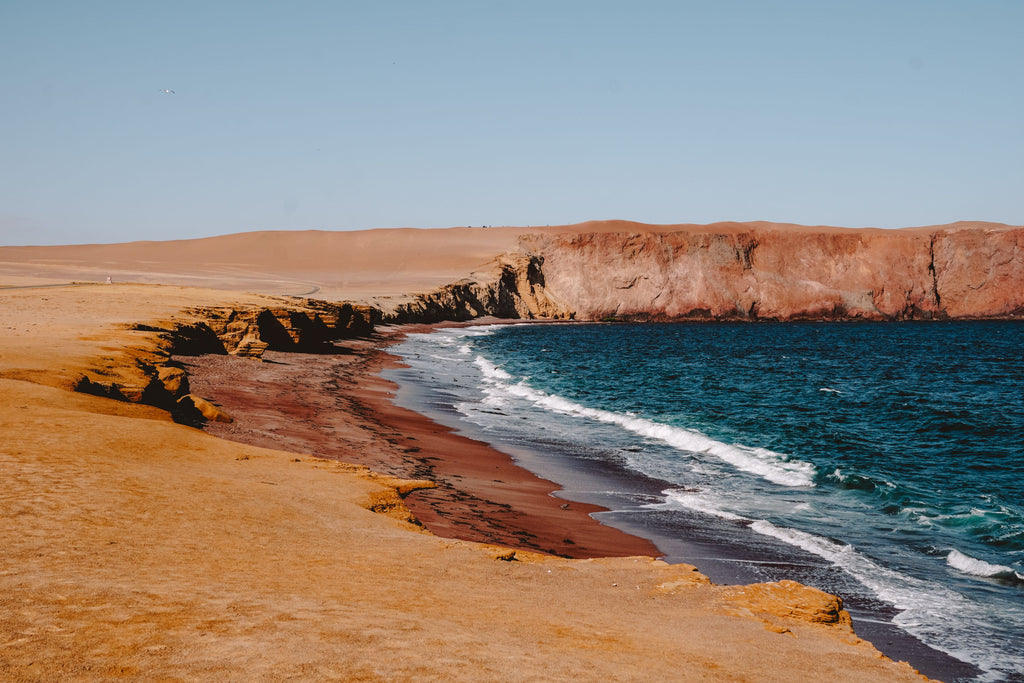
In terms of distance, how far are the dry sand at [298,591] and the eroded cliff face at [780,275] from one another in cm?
10953

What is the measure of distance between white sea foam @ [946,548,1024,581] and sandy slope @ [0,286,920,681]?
490 cm

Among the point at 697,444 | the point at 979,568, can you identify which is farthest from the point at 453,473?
the point at 979,568

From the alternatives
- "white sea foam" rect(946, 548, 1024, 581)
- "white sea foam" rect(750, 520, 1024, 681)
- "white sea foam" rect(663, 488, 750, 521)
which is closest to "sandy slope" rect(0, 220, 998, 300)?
"white sea foam" rect(663, 488, 750, 521)

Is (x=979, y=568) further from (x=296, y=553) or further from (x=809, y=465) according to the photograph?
(x=296, y=553)

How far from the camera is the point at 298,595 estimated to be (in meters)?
6.74

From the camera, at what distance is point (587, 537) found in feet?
43.4

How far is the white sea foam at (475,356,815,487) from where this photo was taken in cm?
1919

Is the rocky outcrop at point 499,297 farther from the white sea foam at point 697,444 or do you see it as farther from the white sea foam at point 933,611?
the white sea foam at point 933,611

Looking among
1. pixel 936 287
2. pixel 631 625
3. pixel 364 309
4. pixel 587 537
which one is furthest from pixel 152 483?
pixel 936 287

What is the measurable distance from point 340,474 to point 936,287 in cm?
12468

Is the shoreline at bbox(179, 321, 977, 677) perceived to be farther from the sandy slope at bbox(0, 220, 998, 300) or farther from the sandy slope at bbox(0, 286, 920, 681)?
the sandy slope at bbox(0, 220, 998, 300)

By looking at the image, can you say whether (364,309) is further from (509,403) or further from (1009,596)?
(1009,596)

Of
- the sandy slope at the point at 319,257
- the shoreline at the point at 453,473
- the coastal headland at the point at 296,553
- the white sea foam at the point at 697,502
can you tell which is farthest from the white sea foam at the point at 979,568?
the sandy slope at the point at 319,257

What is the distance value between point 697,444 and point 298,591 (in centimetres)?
1808
